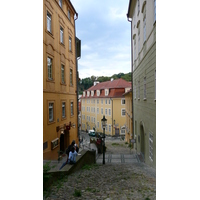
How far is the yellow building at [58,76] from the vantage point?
9.22 feet

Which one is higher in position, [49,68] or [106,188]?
[49,68]

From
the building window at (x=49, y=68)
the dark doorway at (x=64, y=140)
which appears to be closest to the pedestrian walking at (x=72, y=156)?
the dark doorway at (x=64, y=140)

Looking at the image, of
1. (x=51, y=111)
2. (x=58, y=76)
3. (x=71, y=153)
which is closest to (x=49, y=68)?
(x=58, y=76)

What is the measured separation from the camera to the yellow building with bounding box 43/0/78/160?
2811 mm

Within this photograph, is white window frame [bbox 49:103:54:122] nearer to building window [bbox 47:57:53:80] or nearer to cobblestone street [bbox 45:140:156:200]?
building window [bbox 47:57:53:80]

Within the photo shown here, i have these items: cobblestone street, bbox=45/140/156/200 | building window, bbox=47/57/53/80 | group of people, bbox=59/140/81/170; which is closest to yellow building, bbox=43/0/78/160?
building window, bbox=47/57/53/80

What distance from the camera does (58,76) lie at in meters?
3.01

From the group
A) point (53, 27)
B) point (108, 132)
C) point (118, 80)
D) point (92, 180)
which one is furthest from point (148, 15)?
point (108, 132)

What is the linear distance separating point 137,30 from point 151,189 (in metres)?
4.12

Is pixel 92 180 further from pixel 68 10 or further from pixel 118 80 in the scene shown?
pixel 118 80

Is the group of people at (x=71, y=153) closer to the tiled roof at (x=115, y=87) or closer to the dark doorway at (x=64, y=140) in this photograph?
the dark doorway at (x=64, y=140)

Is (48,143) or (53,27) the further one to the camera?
(53,27)

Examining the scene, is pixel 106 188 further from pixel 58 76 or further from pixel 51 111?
pixel 58 76

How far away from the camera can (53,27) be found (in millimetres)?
2990
